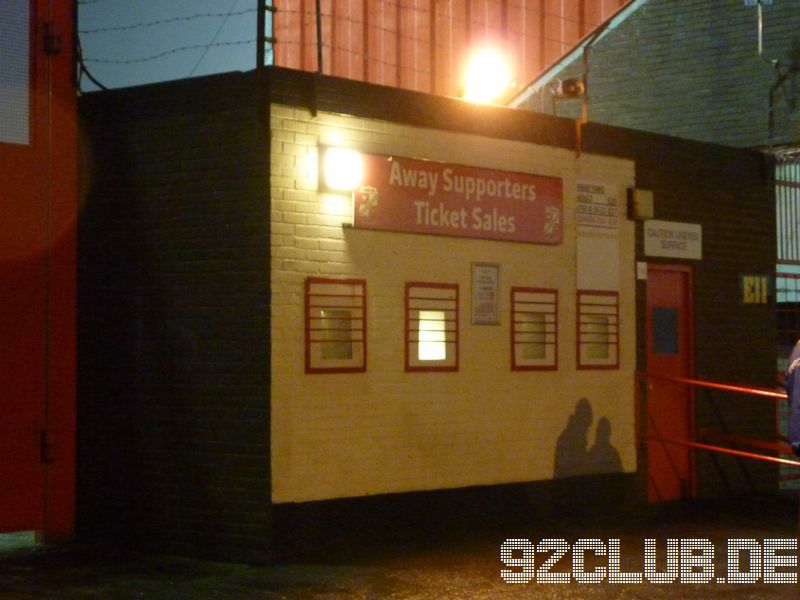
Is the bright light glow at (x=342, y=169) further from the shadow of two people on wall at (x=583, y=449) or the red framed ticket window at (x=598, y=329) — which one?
the shadow of two people on wall at (x=583, y=449)

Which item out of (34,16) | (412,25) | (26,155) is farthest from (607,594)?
(412,25)

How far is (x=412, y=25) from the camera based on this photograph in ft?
58.1

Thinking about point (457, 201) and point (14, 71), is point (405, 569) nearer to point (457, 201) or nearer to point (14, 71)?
point (457, 201)

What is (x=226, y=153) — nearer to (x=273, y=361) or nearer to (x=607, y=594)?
(x=273, y=361)

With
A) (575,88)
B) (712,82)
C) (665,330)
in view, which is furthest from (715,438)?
(712,82)

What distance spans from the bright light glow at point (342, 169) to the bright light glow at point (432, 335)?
139 cm

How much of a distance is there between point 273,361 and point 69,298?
2.17 meters

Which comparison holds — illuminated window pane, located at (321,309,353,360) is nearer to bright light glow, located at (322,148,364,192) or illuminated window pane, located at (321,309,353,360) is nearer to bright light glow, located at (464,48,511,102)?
bright light glow, located at (322,148,364,192)

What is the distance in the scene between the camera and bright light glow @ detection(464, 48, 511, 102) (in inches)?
613

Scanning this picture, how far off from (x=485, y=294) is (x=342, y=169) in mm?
2055

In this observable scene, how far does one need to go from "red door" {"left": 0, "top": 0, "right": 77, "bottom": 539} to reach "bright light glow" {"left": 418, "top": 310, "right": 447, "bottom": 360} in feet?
9.94

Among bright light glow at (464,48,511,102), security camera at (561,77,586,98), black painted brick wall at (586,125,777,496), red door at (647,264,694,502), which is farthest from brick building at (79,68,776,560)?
bright light glow at (464,48,511,102)

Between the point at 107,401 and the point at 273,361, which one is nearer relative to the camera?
the point at 273,361

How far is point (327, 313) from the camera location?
10.7 meters
